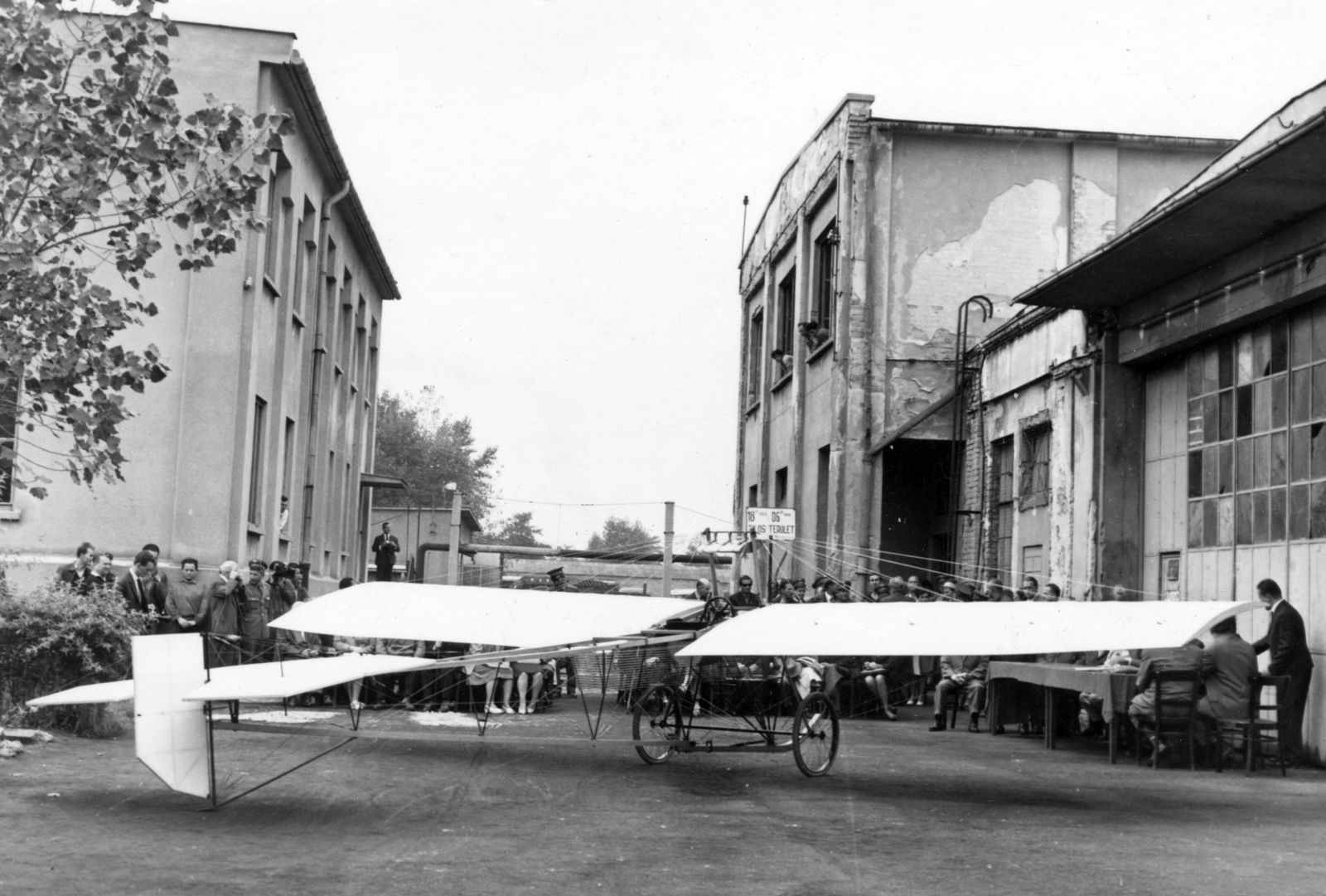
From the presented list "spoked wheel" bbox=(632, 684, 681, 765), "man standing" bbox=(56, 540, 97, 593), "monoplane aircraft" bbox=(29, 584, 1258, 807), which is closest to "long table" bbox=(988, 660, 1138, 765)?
"monoplane aircraft" bbox=(29, 584, 1258, 807)

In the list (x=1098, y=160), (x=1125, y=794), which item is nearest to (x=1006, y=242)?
(x=1098, y=160)

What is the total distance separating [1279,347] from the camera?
598 inches

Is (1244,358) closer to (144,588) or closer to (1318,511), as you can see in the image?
(1318,511)

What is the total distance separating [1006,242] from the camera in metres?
27.4

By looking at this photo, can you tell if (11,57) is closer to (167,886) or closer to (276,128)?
(276,128)

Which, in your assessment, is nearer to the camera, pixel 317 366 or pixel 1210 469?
pixel 1210 469

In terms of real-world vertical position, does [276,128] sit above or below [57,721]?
above

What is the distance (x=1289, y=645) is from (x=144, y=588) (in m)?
12.3

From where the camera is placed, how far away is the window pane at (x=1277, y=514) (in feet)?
49.1

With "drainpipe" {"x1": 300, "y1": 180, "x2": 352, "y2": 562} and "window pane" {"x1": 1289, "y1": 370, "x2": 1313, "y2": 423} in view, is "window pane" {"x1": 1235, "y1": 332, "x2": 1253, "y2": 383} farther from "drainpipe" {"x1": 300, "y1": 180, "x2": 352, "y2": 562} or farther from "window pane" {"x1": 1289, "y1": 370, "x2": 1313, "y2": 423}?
"drainpipe" {"x1": 300, "y1": 180, "x2": 352, "y2": 562}

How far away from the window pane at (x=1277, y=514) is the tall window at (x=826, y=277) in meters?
13.7

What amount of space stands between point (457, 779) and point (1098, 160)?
64.7 feet

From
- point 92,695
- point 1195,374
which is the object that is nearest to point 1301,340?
point 1195,374

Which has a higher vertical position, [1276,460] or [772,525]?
[1276,460]
